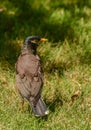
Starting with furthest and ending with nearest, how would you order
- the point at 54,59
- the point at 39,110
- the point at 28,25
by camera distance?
the point at 28,25 → the point at 54,59 → the point at 39,110

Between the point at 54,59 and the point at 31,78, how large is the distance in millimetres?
1920

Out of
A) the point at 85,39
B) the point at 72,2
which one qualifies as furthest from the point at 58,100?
the point at 72,2

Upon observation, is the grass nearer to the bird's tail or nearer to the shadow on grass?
the shadow on grass

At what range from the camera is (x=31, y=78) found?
6641 millimetres

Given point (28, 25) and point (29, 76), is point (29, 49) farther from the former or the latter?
point (28, 25)

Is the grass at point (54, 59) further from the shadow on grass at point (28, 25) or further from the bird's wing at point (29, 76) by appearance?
the bird's wing at point (29, 76)

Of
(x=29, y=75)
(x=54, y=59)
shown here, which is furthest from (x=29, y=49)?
(x=54, y=59)

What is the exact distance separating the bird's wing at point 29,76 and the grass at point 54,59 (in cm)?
38

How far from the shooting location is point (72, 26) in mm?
9539

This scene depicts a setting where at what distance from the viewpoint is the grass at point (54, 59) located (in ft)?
21.9

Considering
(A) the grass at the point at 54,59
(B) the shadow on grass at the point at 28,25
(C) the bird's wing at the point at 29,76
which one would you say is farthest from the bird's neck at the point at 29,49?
(B) the shadow on grass at the point at 28,25

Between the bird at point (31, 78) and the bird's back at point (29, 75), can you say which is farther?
the bird's back at point (29, 75)

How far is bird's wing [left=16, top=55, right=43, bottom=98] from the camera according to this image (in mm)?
6424

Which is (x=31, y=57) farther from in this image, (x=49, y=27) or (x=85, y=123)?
(x=49, y=27)
